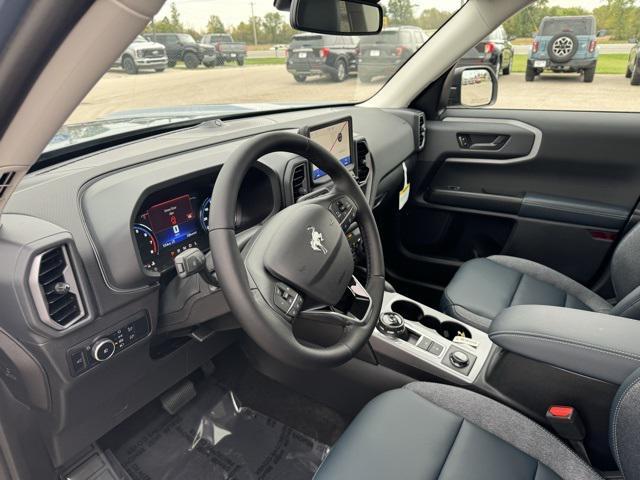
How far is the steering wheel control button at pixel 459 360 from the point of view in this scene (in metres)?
1.61

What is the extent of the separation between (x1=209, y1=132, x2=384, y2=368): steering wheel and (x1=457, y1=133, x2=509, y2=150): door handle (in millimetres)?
1526

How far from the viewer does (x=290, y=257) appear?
1.17 meters

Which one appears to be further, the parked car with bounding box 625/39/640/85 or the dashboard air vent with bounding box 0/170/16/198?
the parked car with bounding box 625/39/640/85

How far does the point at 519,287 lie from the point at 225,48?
1676 mm

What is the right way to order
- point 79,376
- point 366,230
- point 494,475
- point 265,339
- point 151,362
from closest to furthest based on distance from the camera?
point 265,339 → point 494,475 → point 79,376 → point 366,230 → point 151,362

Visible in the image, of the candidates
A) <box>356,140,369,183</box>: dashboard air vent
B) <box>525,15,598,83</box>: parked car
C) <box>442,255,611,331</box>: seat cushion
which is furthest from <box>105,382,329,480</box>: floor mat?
<box>525,15,598,83</box>: parked car

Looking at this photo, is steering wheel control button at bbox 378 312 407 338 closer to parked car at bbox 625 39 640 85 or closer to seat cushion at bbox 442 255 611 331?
seat cushion at bbox 442 255 611 331

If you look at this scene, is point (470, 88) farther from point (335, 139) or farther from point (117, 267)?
point (117, 267)

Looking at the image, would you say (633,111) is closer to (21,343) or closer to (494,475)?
(494,475)

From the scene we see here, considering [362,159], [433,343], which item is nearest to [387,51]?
A: [362,159]

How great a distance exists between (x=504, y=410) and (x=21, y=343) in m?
1.23

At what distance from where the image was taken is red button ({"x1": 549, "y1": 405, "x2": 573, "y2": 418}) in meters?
1.30

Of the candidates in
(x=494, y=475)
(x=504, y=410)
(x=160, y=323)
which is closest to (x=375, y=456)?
(x=494, y=475)

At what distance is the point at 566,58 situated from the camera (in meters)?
2.66
